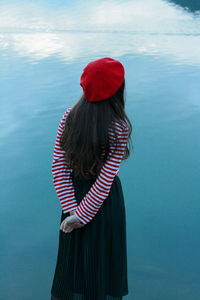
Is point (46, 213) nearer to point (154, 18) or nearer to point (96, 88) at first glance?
point (96, 88)

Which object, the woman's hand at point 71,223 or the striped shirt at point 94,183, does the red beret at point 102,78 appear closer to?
the striped shirt at point 94,183

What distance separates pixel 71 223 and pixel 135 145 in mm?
1821

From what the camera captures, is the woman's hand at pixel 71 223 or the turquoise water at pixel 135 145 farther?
the turquoise water at pixel 135 145

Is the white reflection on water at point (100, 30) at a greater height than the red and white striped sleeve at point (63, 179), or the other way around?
the red and white striped sleeve at point (63, 179)

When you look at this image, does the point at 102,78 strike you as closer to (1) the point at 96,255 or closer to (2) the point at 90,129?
(2) the point at 90,129

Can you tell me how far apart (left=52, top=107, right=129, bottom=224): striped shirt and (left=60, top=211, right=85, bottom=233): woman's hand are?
0.6 inches

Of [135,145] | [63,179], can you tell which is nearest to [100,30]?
[135,145]

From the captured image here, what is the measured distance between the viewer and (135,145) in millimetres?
3139

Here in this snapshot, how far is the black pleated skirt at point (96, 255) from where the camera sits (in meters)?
1.43

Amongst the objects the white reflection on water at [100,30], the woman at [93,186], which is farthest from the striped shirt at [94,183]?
the white reflection on water at [100,30]

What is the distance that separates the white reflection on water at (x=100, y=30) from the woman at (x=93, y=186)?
390cm

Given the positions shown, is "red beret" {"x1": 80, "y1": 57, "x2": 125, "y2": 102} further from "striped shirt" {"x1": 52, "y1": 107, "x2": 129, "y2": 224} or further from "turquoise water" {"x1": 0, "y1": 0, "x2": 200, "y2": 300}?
"turquoise water" {"x1": 0, "y1": 0, "x2": 200, "y2": 300}

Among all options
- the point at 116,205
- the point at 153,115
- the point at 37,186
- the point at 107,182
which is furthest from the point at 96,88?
the point at 153,115

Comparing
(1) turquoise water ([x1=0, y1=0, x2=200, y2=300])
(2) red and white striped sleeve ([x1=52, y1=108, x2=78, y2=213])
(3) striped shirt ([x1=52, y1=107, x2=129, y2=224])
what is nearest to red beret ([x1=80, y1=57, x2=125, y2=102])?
(3) striped shirt ([x1=52, y1=107, x2=129, y2=224])
